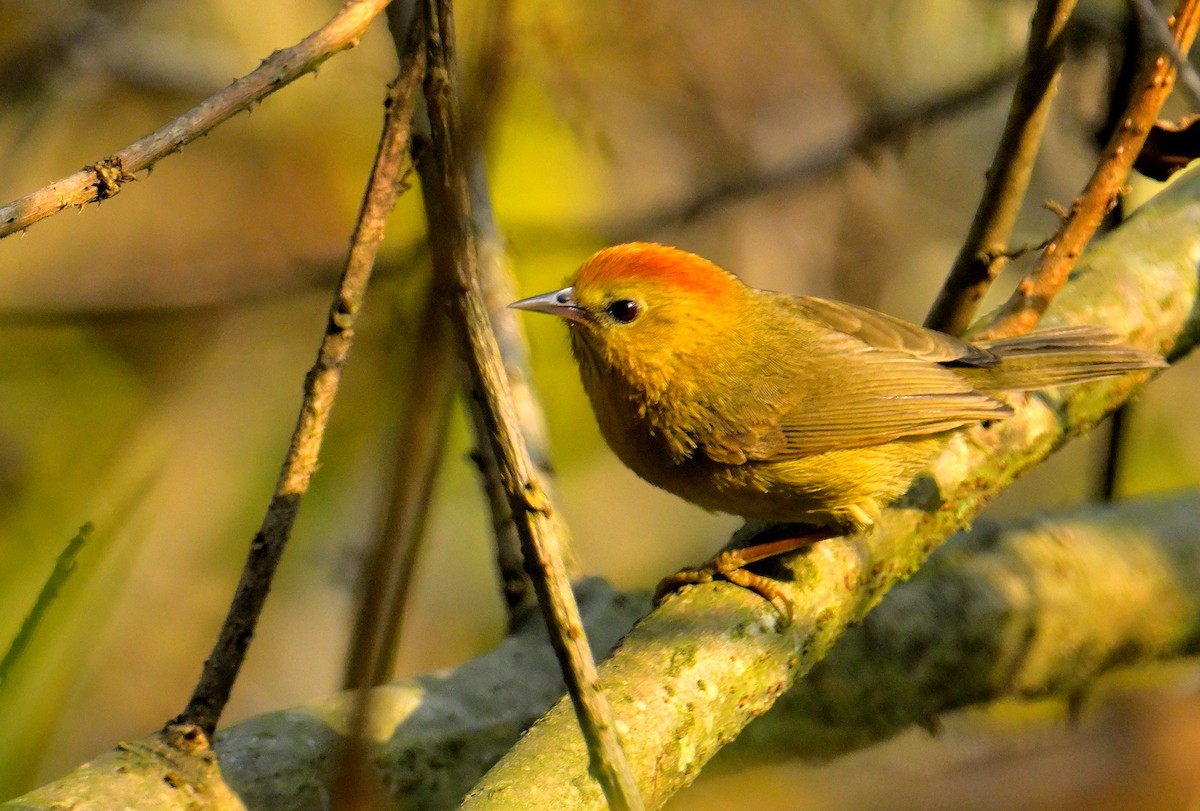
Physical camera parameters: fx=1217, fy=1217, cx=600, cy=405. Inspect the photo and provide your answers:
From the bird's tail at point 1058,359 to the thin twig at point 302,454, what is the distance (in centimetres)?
201

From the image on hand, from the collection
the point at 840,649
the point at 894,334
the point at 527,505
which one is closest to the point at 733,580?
the point at 840,649

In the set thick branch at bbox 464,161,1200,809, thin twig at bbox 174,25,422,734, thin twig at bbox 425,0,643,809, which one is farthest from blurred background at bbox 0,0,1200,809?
thin twig at bbox 425,0,643,809

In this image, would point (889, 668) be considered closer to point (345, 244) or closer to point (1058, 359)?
point (1058, 359)

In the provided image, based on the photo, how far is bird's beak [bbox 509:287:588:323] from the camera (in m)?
3.39

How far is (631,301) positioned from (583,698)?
2.13 meters

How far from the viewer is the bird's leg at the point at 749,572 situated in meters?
2.71

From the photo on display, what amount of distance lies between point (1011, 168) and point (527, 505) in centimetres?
254

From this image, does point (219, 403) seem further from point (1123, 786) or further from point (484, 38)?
point (484, 38)

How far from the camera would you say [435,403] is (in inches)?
51.0

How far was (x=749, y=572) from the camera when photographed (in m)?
2.81

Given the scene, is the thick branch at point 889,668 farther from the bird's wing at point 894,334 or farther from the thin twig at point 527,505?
the thin twig at point 527,505

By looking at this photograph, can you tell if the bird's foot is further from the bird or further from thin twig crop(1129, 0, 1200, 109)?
thin twig crop(1129, 0, 1200, 109)

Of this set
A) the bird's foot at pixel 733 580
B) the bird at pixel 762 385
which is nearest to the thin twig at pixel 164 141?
the bird's foot at pixel 733 580

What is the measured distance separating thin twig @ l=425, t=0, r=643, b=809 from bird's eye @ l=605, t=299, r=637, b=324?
195 cm
